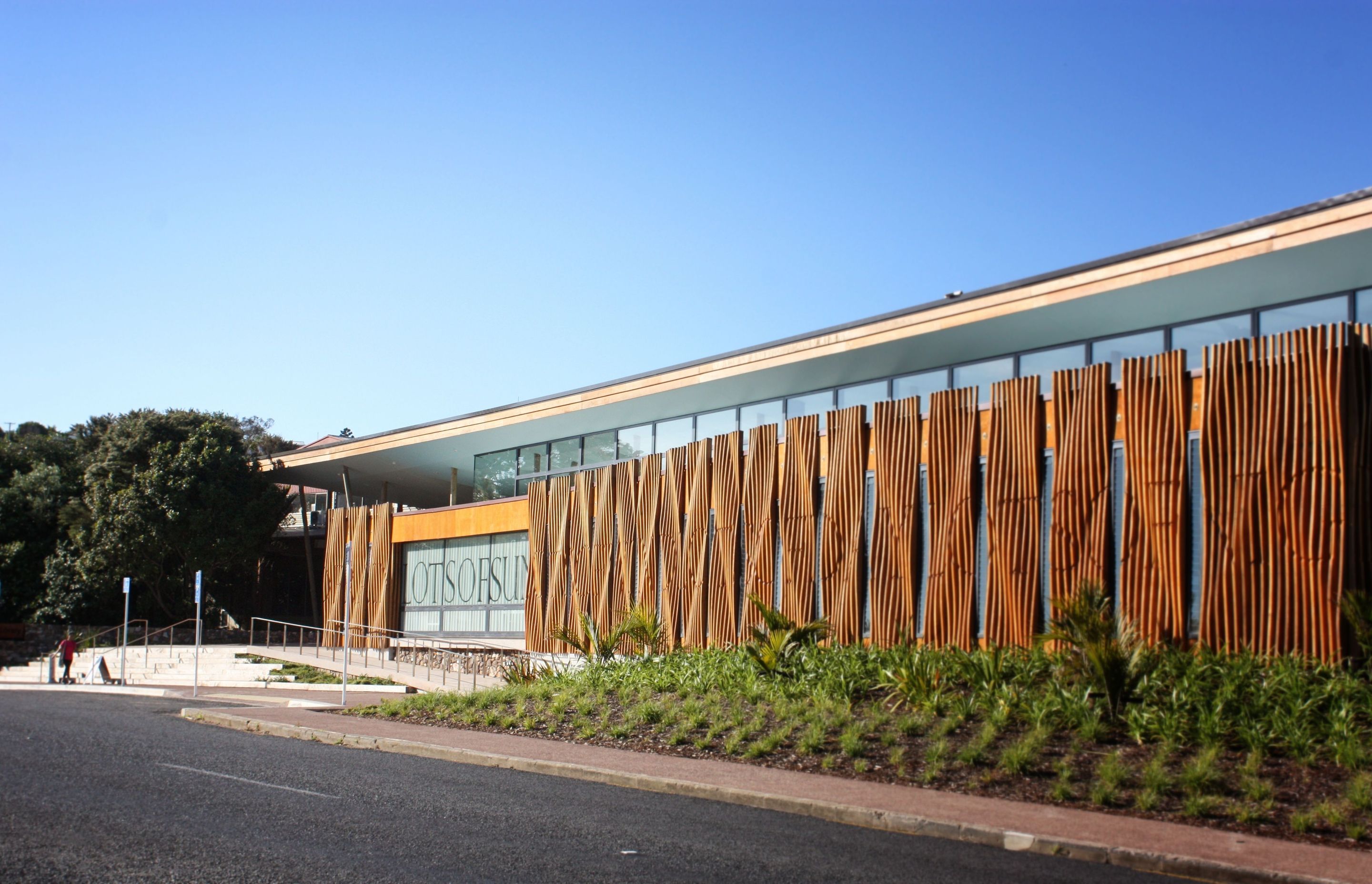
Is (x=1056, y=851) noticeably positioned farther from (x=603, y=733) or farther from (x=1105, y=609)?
(x=603, y=733)

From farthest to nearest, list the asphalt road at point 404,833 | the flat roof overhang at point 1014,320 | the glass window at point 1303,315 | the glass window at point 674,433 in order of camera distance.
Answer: the glass window at point 674,433
the glass window at point 1303,315
the flat roof overhang at point 1014,320
the asphalt road at point 404,833

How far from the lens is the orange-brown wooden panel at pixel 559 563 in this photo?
26422 mm

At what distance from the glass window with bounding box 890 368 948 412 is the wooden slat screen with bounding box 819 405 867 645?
7.37 feet

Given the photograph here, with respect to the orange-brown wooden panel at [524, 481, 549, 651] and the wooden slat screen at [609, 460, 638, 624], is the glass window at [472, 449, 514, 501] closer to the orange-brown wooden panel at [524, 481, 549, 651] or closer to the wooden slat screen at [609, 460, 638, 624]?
the orange-brown wooden panel at [524, 481, 549, 651]

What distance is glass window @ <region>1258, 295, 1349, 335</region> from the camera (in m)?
16.4

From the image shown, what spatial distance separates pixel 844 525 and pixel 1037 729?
722cm

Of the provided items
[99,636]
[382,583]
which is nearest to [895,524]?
[382,583]

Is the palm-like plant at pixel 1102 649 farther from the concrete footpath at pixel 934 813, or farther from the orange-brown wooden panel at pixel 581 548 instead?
the orange-brown wooden panel at pixel 581 548

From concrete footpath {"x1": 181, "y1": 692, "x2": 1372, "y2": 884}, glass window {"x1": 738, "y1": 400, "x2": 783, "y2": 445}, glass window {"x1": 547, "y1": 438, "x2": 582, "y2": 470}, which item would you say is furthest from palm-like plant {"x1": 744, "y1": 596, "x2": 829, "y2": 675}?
glass window {"x1": 547, "y1": 438, "x2": 582, "y2": 470}

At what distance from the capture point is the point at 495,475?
3272 centimetres

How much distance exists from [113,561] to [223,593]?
464 centimetres

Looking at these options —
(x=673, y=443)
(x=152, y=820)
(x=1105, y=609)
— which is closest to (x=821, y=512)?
(x=1105, y=609)

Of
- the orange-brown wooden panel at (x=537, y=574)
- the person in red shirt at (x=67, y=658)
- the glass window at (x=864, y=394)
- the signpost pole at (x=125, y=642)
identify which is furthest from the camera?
the person in red shirt at (x=67, y=658)

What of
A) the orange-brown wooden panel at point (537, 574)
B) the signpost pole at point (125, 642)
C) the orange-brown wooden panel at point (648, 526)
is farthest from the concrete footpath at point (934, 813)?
the signpost pole at point (125, 642)
